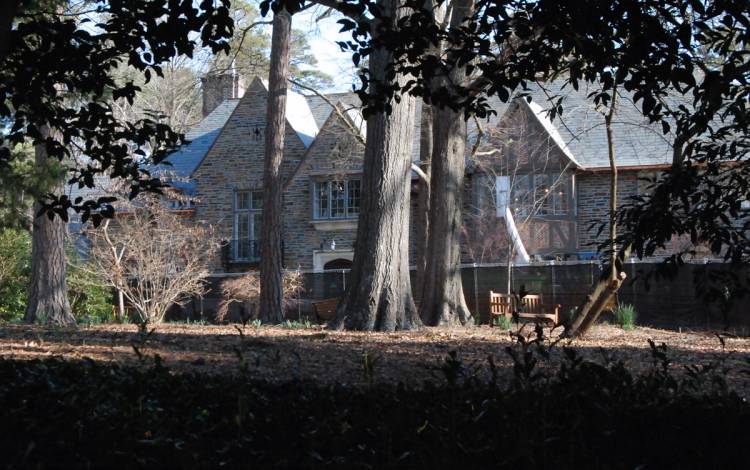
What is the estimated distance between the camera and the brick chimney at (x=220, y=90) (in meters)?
36.2

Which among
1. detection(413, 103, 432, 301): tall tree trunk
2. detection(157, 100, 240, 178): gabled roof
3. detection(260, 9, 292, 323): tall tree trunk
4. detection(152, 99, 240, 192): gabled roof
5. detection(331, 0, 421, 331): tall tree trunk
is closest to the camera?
detection(331, 0, 421, 331): tall tree trunk

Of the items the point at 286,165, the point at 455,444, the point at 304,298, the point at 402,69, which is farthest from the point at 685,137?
the point at 286,165

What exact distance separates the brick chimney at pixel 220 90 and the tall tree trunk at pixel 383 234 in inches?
966

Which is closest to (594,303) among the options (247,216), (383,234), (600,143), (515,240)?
(383,234)

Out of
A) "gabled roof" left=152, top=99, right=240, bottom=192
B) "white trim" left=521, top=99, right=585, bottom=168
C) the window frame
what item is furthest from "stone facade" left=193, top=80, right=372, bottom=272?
"white trim" left=521, top=99, right=585, bottom=168

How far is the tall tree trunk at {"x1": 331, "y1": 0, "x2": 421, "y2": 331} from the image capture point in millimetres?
11609

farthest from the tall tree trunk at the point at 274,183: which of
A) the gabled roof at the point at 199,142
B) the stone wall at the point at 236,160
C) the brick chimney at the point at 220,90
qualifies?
the brick chimney at the point at 220,90

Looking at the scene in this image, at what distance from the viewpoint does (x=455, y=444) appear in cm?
312

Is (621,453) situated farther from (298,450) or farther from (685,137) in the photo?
(685,137)

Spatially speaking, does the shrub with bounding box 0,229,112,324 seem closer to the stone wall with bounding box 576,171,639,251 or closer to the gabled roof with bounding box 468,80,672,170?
the gabled roof with bounding box 468,80,672,170

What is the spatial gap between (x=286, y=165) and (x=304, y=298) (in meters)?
7.72

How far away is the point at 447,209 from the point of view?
1569 centimetres

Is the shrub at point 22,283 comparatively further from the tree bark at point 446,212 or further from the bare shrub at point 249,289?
the tree bark at point 446,212

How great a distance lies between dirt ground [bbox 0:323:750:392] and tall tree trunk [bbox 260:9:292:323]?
818 centimetres
